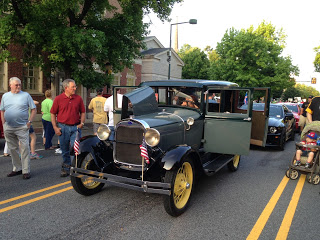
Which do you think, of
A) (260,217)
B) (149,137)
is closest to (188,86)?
(149,137)

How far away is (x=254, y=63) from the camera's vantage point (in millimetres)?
31219

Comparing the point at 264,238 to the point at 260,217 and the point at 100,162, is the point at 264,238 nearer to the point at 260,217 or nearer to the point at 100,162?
the point at 260,217

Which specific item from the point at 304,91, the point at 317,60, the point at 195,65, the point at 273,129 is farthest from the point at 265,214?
the point at 304,91

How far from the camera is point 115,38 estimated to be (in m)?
12.9

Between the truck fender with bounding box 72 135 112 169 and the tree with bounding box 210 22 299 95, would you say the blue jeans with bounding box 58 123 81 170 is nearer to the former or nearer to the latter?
the truck fender with bounding box 72 135 112 169

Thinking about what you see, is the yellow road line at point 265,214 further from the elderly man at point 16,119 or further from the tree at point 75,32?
the tree at point 75,32

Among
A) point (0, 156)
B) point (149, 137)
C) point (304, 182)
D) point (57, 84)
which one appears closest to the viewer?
point (149, 137)

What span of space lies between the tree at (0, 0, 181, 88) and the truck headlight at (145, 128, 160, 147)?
8.13 m

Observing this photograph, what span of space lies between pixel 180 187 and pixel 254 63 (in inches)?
1191

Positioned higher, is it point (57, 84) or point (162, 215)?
point (57, 84)

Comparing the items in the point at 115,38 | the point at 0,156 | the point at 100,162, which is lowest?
the point at 0,156

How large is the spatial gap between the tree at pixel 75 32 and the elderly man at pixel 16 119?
603 cm

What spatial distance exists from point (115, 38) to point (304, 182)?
1035cm

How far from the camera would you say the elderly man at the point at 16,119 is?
16.9 ft
